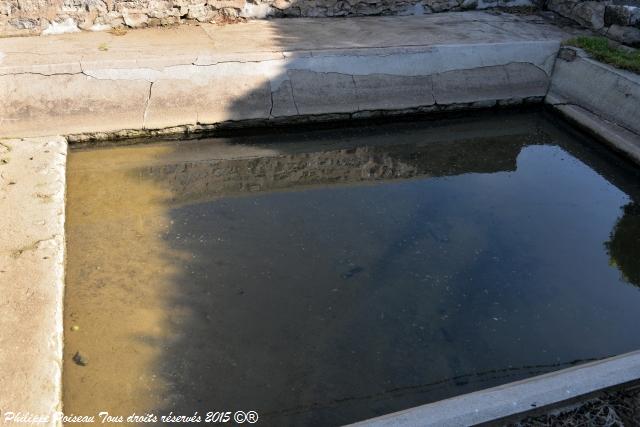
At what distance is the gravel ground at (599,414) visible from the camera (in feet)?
7.88

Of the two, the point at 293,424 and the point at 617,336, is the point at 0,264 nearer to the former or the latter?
the point at 293,424

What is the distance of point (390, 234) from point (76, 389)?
2.15 meters

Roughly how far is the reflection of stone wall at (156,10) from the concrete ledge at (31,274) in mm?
1732

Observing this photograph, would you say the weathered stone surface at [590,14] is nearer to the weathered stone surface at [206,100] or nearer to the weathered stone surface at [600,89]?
the weathered stone surface at [600,89]

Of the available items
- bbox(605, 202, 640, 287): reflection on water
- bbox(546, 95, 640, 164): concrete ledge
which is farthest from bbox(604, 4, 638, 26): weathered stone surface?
bbox(605, 202, 640, 287): reflection on water

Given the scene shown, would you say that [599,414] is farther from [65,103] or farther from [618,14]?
[618,14]

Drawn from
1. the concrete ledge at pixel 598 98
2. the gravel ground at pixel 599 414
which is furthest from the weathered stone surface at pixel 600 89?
the gravel ground at pixel 599 414

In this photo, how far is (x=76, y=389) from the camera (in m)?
2.81

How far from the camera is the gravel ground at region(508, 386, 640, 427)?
2.40 meters

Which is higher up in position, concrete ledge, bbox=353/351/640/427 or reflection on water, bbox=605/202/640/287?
concrete ledge, bbox=353/351/640/427

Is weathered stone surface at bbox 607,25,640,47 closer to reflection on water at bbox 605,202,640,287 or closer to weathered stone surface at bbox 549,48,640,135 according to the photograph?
weathered stone surface at bbox 549,48,640,135

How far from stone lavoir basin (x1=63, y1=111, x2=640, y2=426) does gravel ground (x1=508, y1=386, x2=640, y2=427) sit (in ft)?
1.75

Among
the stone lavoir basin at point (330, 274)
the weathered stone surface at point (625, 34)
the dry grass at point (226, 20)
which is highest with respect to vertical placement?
the weathered stone surface at point (625, 34)

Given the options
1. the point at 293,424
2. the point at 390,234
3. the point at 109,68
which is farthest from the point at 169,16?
the point at 293,424
